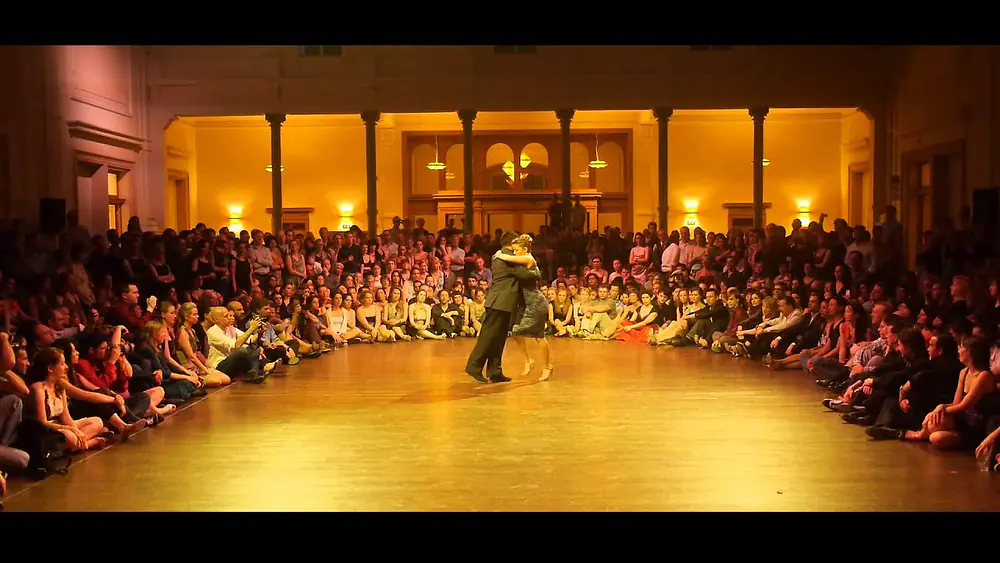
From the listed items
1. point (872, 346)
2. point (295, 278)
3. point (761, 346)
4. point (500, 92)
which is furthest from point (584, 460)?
point (500, 92)

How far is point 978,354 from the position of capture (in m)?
7.24

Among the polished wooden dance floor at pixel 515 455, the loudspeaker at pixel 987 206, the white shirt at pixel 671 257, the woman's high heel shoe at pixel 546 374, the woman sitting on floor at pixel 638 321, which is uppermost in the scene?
the loudspeaker at pixel 987 206

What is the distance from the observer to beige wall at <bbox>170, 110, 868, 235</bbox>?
23.5m

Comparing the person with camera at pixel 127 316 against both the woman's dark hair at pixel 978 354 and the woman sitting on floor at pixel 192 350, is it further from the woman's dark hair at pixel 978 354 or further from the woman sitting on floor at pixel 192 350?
the woman's dark hair at pixel 978 354

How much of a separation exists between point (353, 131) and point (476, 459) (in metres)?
17.5

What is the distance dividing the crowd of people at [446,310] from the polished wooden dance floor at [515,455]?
36 cm

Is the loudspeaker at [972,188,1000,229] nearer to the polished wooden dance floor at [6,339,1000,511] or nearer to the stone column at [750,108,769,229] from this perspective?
the polished wooden dance floor at [6,339,1000,511]

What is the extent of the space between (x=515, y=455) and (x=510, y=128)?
56.4 ft

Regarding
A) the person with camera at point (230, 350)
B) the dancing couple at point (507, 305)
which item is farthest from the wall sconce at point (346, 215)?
the dancing couple at point (507, 305)

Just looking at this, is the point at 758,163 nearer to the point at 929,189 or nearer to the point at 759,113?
the point at 759,113

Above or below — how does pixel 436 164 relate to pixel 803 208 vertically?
above

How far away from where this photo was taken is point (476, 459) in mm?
7465

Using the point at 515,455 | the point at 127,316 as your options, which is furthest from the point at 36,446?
the point at 127,316

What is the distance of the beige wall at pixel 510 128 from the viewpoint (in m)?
23.5
